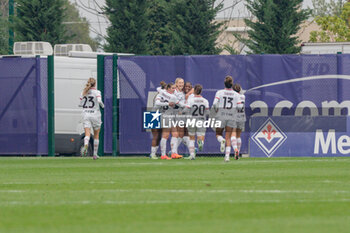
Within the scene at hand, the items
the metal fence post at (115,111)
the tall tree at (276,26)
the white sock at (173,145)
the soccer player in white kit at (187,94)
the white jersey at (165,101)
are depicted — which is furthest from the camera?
the tall tree at (276,26)

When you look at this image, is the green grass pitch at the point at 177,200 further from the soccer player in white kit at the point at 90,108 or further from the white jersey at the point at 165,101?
the white jersey at the point at 165,101

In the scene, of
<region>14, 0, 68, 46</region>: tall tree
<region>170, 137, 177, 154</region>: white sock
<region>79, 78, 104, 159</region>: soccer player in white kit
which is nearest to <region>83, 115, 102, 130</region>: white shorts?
<region>79, 78, 104, 159</region>: soccer player in white kit

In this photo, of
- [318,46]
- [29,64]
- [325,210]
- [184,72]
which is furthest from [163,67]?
[325,210]

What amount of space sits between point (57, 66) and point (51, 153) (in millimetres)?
2487

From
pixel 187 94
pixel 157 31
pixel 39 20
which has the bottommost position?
pixel 187 94

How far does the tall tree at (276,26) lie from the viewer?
34.9 metres

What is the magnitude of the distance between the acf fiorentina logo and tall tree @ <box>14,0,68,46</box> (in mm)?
14824

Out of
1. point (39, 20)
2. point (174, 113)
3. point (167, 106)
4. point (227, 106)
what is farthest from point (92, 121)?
point (39, 20)

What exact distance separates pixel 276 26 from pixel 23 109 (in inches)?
516

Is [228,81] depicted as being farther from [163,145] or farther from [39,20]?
[39,20]

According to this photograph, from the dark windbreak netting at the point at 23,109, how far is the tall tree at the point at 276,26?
11689 millimetres

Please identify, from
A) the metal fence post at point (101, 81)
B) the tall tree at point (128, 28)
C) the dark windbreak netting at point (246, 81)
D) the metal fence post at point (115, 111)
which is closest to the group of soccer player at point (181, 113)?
the dark windbreak netting at point (246, 81)

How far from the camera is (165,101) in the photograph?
23.2 m

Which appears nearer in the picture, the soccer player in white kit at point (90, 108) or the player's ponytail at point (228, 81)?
the player's ponytail at point (228, 81)
